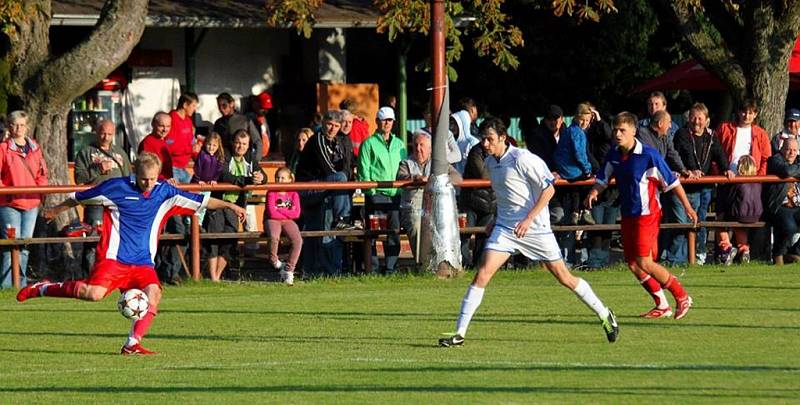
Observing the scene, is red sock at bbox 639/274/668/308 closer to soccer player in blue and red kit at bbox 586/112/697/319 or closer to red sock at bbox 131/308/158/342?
soccer player in blue and red kit at bbox 586/112/697/319

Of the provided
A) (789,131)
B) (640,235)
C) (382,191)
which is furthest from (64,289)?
(789,131)

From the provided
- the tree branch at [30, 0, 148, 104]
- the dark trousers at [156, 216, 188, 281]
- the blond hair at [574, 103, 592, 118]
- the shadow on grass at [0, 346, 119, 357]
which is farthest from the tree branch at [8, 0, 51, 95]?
the shadow on grass at [0, 346, 119, 357]

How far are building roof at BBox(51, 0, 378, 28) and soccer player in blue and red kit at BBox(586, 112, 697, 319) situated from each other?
38.8 ft

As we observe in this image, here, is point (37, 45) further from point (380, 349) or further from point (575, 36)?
point (575, 36)

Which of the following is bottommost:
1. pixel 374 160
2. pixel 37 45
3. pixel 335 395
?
pixel 335 395

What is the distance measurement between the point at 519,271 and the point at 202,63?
10.0m

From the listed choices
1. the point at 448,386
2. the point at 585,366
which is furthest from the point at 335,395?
the point at 585,366

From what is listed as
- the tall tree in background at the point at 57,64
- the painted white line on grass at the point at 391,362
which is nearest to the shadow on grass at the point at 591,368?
the painted white line on grass at the point at 391,362

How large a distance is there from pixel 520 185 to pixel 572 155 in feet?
20.8

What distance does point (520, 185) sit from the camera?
42.7 ft

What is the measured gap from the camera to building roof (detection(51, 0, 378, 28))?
24.4 metres

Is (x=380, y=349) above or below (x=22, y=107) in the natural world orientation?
below

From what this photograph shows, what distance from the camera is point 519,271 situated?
63.1 ft

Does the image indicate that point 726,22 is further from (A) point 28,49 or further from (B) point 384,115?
(A) point 28,49
